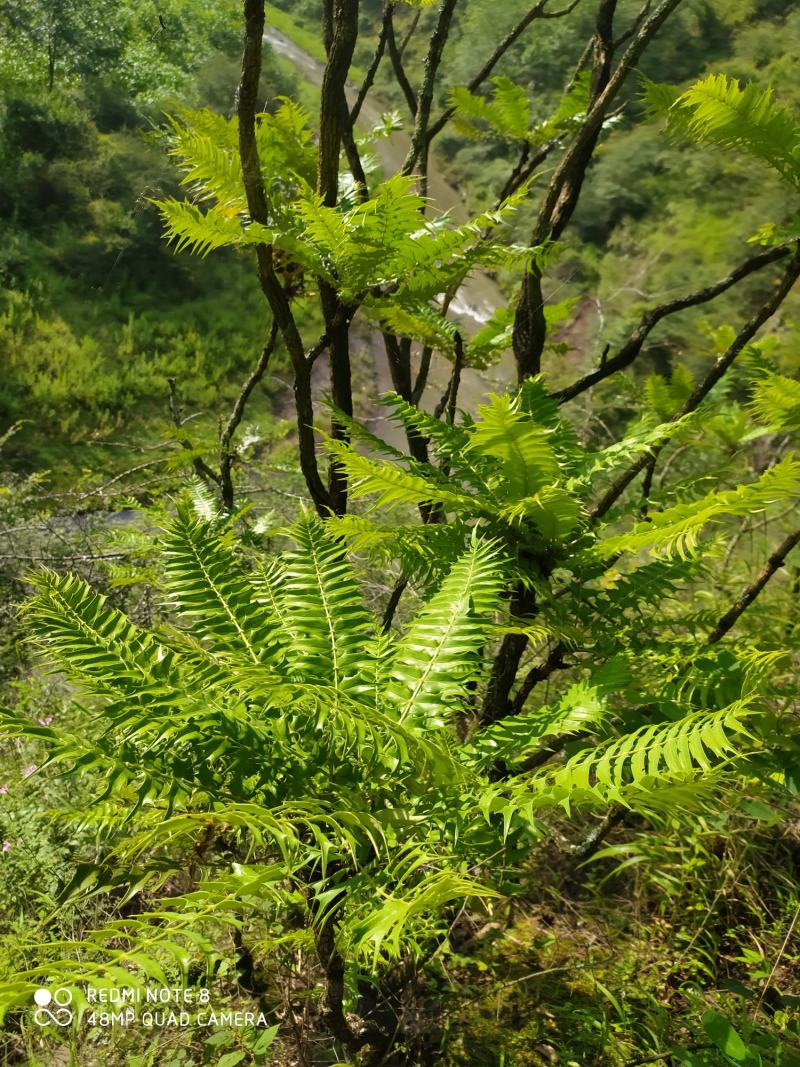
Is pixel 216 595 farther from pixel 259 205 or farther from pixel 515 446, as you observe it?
pixel 259 205

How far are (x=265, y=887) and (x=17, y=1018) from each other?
1150 millimetres

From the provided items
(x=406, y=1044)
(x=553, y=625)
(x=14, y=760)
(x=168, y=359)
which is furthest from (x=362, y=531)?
(x=168, y=359)

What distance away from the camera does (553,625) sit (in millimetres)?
842

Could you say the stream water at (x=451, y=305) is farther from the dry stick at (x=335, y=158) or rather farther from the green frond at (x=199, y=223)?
the green frond at (x=199, y=223)

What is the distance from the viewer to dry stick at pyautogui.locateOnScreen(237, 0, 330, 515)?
756mm

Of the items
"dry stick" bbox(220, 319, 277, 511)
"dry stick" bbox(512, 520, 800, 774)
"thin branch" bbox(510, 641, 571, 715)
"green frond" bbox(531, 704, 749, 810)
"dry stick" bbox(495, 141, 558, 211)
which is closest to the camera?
"green frond" bbox(531, 704, 749, 810)

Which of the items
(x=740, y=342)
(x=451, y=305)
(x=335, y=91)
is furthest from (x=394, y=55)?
(x=451, y=305)

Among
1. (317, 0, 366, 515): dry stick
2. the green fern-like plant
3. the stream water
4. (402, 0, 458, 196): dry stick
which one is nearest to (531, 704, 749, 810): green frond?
the green fern-like plant

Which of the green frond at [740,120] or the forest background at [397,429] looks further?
the forest background at [397,429]

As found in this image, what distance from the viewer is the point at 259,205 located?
83 centimetres

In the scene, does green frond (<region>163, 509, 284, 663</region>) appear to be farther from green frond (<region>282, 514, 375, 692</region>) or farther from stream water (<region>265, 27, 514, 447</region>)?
stream water (<region>265, 27, 514, 447</region>)

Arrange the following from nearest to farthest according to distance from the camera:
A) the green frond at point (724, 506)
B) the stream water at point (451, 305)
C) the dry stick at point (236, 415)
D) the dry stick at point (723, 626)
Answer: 1. the green frond at point (724, 506)
2. the dry stick at point (723, 626)
3. the dry stick at point (236, 415)
4. the stream water at point (451, 305)

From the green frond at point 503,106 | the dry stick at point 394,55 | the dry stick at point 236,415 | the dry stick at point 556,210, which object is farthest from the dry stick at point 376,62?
the dry stick at point 236,415

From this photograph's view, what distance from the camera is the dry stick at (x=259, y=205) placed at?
756mm
